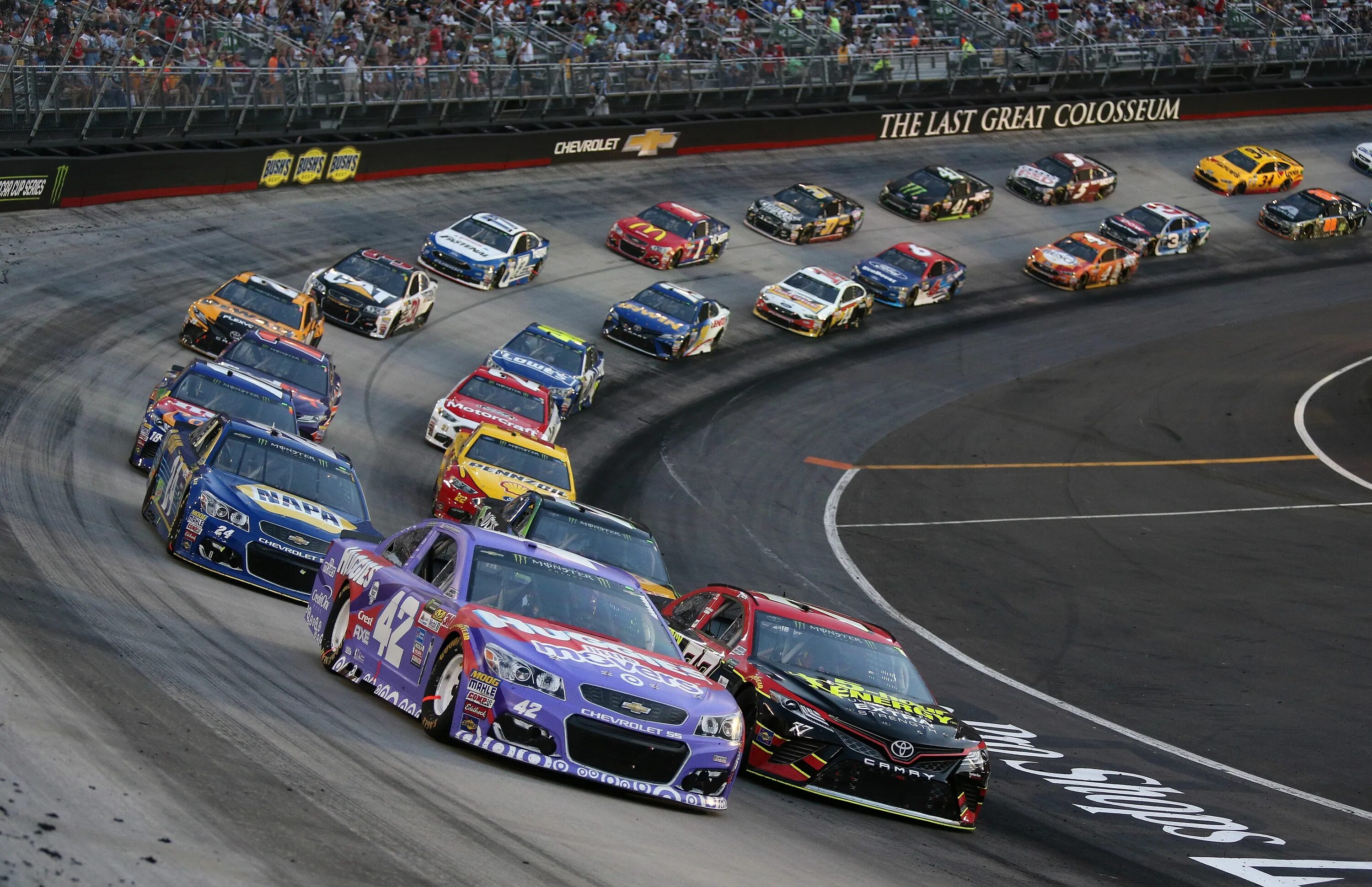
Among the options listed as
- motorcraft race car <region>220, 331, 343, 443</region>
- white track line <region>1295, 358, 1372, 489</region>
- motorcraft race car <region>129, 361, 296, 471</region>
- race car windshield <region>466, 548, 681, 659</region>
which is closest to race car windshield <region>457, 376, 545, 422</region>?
motorcraft race car <region>220, 331, 343, 443</region>

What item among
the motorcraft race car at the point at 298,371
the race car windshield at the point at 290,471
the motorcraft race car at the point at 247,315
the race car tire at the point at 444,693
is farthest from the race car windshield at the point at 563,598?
the motorcraft race car at the point at 247,315

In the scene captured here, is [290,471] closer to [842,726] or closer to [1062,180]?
[842,726]

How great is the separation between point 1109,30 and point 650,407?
3408 centimetres

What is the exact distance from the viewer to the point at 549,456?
909 inches

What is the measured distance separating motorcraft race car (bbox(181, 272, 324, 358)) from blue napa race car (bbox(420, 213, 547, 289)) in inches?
277

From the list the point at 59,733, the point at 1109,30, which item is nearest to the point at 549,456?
the point at 59,733

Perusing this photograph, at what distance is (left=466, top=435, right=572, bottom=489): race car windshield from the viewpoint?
894 inches

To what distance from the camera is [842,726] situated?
12398 millimetres

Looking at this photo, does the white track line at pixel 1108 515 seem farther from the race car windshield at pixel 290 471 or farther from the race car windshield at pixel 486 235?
the race car windshield at pixel 290 471

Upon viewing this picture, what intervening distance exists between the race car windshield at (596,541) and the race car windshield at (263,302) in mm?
11160

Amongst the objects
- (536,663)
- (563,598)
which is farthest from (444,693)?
(563,598)

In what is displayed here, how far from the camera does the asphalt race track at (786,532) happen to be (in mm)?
9047

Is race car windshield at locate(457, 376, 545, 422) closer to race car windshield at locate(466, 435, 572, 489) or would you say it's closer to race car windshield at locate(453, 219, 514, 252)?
race car windshield at locate(466, 435, 572, 489)

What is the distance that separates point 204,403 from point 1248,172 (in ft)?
141
